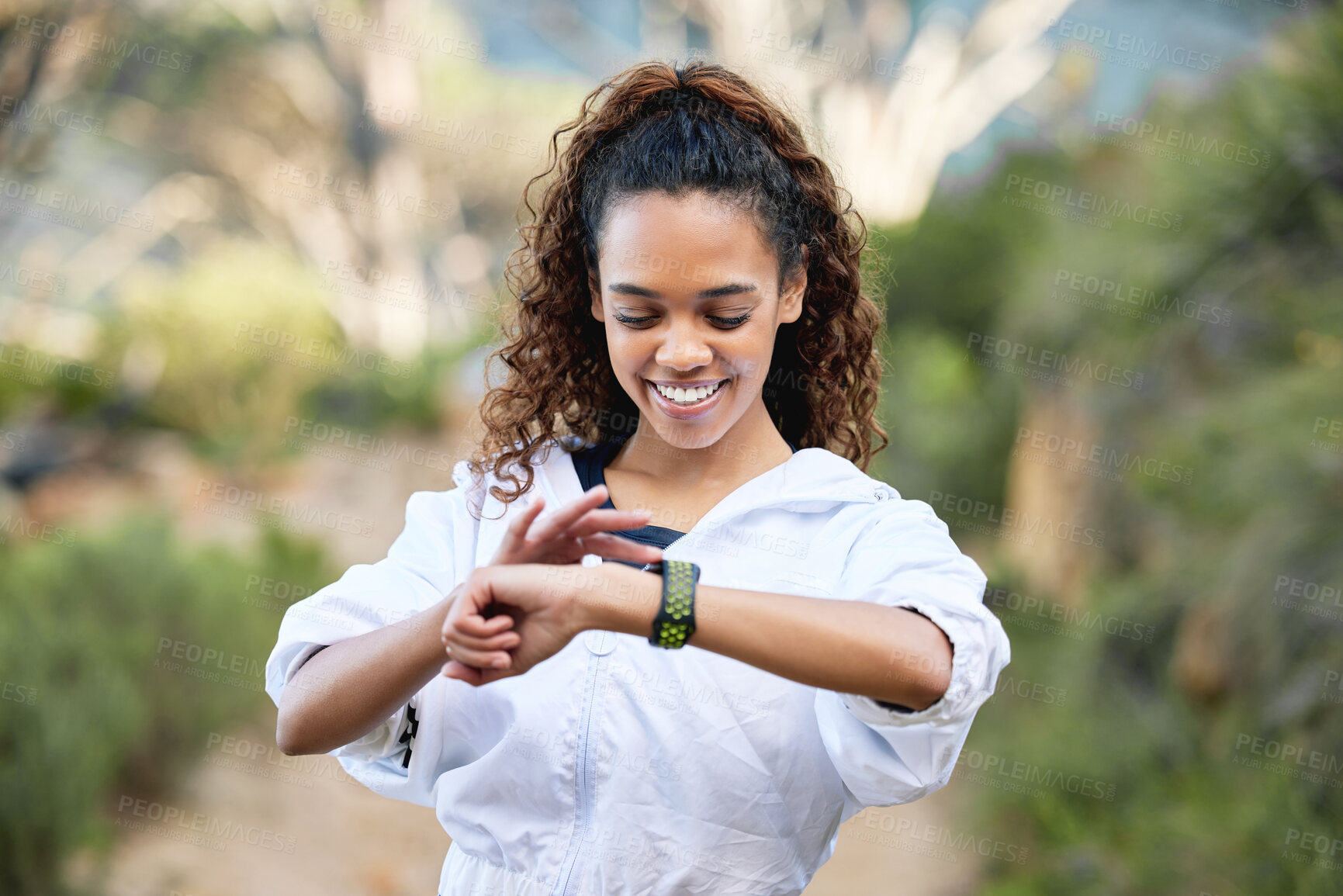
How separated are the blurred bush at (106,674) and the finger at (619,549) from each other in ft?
11.4

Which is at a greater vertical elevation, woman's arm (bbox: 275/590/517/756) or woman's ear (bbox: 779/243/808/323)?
woman's ear (bbox: 779/243/808/323)

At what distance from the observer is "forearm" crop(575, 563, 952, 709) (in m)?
1.35

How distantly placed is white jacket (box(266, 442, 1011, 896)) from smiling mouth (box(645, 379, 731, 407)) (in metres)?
0.17

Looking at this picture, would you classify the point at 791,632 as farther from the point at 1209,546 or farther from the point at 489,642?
the point at 1209,546

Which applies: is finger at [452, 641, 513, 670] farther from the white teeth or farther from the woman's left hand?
the white teeth

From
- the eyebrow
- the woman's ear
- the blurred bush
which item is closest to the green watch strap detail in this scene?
the eyebrow

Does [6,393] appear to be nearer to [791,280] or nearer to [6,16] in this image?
[6,16]

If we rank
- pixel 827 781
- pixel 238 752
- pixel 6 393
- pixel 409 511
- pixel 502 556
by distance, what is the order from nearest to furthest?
pixel 502 556, pixel 827 781, pixel 409 511, pixel 238 752, pixel 6 393

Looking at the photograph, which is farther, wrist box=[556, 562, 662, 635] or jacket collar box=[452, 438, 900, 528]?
jacket collar box=[452, 438, 900, 528]

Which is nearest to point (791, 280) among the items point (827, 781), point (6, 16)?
point (827, 781)

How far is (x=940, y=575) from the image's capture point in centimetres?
147

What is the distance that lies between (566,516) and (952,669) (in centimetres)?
50

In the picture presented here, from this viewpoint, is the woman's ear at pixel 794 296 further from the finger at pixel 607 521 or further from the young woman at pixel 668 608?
the finger at pixel 607 521

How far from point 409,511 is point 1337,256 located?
3.00 m
